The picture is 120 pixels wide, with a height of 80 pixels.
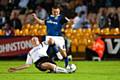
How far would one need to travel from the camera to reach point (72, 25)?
27953 millimetres

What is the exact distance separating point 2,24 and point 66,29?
4.12 meters

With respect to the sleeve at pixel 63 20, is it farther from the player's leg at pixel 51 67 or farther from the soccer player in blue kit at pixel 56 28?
the player's leg at pixel 51 67

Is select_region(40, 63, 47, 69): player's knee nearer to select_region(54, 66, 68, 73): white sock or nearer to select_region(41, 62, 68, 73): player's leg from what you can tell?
select_region(41, 62, 68, 73): player's leg

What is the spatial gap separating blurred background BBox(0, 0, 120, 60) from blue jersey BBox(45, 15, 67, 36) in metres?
6.13

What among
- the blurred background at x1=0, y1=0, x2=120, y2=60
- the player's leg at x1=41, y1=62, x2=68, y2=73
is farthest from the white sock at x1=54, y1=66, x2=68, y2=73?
the blurred background at x1=0, y1=0, x2=120, y2=60

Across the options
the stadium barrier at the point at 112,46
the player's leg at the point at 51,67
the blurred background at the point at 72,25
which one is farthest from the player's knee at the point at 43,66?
the stadium barrier at the point at 112,46

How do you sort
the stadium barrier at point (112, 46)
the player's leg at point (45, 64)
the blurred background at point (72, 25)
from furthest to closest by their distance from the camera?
1. the blurred background at point (72, 25)
2. the stadium barrier at point (112, 46)
3. the player's leg at point (45, 64)

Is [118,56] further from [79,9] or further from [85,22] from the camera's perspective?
[79,9]

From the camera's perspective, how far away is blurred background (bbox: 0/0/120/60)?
26.4 metres

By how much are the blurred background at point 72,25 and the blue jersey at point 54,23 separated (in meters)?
6.13

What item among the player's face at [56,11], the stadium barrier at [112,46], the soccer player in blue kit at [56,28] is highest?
the player's face at [56,11]


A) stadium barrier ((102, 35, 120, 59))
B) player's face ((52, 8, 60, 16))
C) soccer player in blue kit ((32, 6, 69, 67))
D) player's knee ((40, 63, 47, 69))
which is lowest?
stadium barrier ((102, 35, 120, 59))

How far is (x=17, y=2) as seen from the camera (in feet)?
105

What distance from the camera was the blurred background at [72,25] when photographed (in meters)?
26.4
